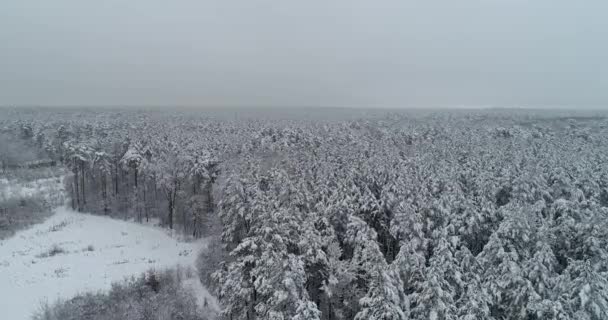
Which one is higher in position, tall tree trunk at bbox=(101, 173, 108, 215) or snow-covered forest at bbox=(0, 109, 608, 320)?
snow-covered forest at bbox=(0, 109, 608, 320)

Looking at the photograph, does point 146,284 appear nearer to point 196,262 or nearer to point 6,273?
point 196,262

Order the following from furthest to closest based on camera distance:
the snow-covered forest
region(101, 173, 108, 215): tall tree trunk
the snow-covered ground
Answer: region(101, 173, 108, 215): tall tree trunk
the snow-covered ground
the snow-covered forest

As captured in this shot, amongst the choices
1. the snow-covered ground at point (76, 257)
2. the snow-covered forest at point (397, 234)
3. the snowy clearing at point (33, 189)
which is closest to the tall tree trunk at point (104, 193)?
the snow-covered ground at point (76, 257)

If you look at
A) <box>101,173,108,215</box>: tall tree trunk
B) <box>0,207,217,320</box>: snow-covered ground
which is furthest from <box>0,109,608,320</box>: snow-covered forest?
<box>101,173,108,215</box>: tall tree trunk

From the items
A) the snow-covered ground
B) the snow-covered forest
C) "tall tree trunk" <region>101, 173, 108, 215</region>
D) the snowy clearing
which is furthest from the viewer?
"tall tree trunk" <region>101, 173, 108, 215</region>

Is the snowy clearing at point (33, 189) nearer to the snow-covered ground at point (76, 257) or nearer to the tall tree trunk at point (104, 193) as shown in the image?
the snow-covered ground at point (76, 257)

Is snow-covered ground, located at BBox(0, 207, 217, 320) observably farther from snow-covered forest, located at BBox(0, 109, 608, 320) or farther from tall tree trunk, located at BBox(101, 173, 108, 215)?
snow-covered forest, located at BBox(0, 109, 608, 320)

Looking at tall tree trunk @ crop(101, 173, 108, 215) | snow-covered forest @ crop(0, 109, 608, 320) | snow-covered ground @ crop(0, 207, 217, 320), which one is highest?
snow-covered forest @ crop(0, 109, 608, 320)

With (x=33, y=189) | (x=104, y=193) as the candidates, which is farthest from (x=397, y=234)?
(x=33, y=189)

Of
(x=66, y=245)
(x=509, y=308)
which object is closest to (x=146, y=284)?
(x=66, y=245)
